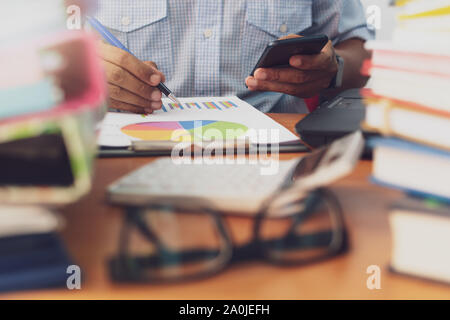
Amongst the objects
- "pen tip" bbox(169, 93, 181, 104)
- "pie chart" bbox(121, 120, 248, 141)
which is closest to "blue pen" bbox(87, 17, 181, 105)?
"pen tip" bbox(169, 93, 181, 104)

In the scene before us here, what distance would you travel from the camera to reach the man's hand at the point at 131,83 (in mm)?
634

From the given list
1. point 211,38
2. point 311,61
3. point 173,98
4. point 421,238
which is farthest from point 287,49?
point 421,238

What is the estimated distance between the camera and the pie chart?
49cm

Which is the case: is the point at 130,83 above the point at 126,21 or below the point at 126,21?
below

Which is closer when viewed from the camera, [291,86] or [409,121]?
[409,121]

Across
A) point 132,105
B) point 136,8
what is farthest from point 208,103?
point 136,8

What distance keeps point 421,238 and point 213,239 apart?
0.39ft

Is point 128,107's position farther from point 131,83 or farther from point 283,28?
point 283,28

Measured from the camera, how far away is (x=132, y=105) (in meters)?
0.64

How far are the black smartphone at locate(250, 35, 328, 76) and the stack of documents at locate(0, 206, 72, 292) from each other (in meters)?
0.46

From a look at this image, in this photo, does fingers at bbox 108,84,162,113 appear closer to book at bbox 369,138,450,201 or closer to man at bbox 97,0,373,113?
man at bbox 97,0,373,113

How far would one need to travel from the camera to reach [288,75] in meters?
0.74

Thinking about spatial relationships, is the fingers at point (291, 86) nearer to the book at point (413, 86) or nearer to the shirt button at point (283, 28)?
the shirt button at point (283, 28)

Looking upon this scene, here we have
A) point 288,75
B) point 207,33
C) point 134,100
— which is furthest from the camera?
point 207,33
